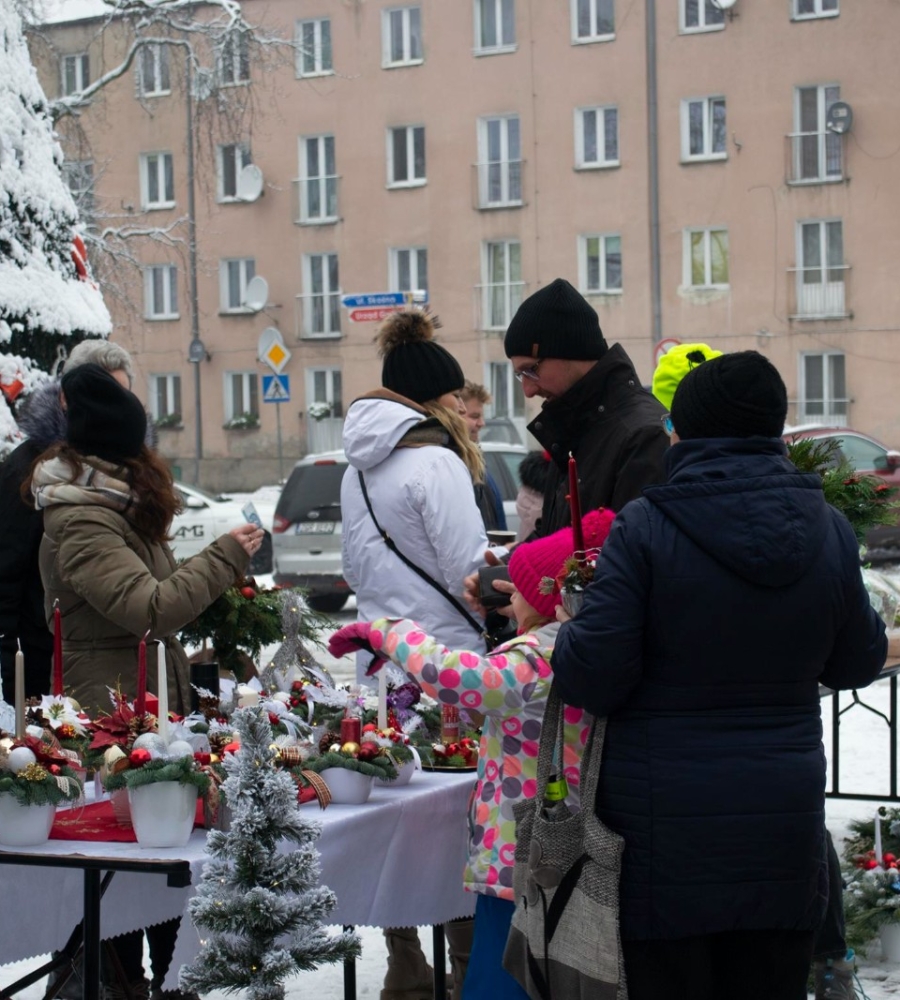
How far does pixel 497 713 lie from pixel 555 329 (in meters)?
1.08

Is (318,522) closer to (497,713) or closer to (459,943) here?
Result: (459,943)

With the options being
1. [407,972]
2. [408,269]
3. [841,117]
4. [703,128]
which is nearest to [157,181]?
[408,269]

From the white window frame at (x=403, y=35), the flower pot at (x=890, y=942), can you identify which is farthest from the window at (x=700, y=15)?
the flower pot at (x=890, y=942)

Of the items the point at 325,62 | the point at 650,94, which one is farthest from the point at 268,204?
the point at 650,94

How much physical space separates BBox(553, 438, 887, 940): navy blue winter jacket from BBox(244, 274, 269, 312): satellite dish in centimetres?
3372

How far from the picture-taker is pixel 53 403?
186 inches

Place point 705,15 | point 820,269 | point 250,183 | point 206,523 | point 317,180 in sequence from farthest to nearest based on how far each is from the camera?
point 250,183, point 317,180, point 705,15, point 820,269, point 206,523

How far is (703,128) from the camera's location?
107ft

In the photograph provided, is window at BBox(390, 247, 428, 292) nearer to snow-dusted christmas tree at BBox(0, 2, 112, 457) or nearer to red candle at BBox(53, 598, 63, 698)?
snow-dusted christmas tree at BBox(0, 2, 112, 457)

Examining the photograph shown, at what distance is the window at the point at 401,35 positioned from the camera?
116ft

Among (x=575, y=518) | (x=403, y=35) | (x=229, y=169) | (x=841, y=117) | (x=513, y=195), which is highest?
(x=403, y=35)

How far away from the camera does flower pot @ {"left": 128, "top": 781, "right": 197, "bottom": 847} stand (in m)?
3.13

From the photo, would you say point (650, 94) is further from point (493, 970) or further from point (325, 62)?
point (493, 970)

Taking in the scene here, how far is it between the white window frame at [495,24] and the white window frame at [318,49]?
353 centimetres
